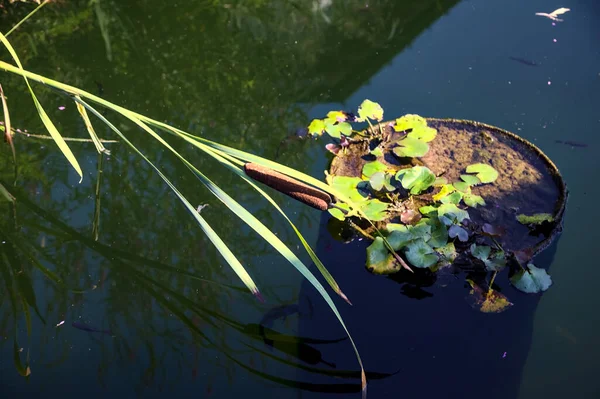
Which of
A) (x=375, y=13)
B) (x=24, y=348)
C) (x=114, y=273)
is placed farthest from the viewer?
(x=375, y=13)

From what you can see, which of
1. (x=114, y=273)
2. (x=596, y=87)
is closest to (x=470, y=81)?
(x=596, y=87)

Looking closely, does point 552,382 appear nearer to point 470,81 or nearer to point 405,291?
point 405,291

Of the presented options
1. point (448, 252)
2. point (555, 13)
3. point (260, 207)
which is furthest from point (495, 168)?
point (555, 13)

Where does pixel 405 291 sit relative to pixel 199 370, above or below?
above

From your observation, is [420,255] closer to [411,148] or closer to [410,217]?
[410,217]

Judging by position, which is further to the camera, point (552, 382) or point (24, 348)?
point (24, 348)

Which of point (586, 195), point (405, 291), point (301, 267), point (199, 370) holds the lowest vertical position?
point (199, 370)

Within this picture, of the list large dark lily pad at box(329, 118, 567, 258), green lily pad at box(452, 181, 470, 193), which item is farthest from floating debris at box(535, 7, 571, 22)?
green lily pad at box(452, 181, 470, 193)
